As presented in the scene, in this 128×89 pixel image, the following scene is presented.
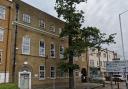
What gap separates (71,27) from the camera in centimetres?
3816

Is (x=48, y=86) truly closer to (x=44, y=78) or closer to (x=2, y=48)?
(x=44, y=78)

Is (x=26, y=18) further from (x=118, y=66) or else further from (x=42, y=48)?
(x=118, y=66)

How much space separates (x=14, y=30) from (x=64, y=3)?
951 cm

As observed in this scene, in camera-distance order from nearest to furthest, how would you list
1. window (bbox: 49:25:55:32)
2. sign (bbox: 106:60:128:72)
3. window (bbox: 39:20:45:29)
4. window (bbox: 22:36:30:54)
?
sign (bbox: 106:60:128:72) < window (bbox: 22:36:30:54) < window (bbox: 39:20:45:29) < window (bbox: 49:25:55:32)

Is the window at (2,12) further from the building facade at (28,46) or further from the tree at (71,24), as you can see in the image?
the tree at (71,24)

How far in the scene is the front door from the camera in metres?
34.4

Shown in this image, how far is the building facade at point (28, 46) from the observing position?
105ft

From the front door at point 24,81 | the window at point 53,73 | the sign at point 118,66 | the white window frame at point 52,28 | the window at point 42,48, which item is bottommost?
A: the front door at point 24,81

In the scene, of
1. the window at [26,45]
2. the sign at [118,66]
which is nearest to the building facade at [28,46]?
the window at [26,45]

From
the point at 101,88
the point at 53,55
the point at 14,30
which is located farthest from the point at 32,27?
the point at 101,88

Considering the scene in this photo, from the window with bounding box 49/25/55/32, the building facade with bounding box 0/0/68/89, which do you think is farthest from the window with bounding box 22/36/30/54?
the window with bounding box 49/25/55/32

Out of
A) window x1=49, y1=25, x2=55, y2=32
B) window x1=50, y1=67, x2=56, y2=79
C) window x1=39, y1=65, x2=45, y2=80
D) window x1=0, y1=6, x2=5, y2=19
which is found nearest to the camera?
Result: window x1=0, y1=6, x2=5, y2=19

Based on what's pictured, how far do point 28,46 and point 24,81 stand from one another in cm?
507

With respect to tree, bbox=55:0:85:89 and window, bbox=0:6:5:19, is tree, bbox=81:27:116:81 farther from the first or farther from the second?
window, bbox=0:6:5:19
